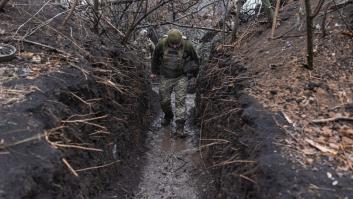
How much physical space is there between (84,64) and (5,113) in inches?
85.6

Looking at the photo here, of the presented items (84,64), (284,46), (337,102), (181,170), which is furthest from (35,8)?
(337,102)

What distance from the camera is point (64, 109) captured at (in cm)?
537

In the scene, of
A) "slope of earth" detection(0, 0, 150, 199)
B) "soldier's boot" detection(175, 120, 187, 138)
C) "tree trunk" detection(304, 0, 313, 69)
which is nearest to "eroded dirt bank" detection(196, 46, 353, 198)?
"soldier's boot" detection(175, 120, 187, 138)

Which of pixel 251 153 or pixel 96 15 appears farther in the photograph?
pixel 96 15

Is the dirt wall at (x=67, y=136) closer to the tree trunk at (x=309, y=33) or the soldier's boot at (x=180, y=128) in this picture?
the soldier's boot at (x=180, y=128)

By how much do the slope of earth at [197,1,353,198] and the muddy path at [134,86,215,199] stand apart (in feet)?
1.21

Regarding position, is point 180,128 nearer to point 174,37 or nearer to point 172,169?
point 172,169

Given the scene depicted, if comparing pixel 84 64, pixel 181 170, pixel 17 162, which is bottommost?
pixel 181 170

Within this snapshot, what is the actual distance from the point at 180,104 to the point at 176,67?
0.74 meters

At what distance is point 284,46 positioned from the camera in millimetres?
7734

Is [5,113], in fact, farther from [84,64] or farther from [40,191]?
[84,64]

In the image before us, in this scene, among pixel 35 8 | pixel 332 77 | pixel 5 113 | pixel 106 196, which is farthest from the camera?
pixel 35 8

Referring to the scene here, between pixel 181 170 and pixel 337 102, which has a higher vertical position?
pixel 337 102

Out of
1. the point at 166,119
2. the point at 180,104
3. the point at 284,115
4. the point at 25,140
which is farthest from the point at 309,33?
the point at 166,119
